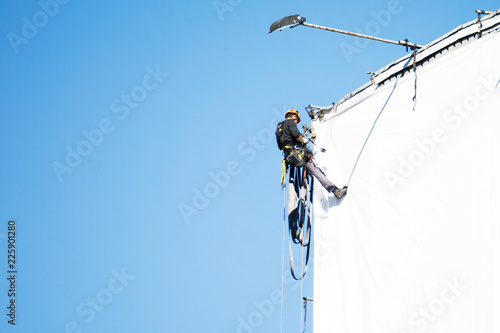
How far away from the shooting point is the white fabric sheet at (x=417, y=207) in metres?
8.37

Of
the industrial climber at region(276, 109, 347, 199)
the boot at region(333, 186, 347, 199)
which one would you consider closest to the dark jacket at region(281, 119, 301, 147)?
the industrial climber at region(276, 109, 347, 199)

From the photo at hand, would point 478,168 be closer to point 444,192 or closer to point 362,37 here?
point 444,192

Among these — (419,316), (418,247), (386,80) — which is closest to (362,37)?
(386,80)

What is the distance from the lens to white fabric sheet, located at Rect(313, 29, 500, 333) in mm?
8367

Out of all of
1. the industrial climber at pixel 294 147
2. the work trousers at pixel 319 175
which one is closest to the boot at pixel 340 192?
the work trousers at pixel 319 175

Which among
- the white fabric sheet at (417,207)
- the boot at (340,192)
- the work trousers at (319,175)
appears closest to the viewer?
the white fabric sheet at (417,207)

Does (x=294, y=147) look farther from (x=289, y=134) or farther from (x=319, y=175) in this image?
(x=319, y=175)

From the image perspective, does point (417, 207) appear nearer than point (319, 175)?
Yes

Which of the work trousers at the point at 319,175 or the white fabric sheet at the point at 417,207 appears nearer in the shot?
the white fabric sheet at the point at 417,207

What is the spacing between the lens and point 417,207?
940 centimetres

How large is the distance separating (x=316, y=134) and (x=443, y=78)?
3.05 m

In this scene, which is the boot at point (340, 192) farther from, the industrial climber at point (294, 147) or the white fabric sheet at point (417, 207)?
the industrial climber at point (294, 147)

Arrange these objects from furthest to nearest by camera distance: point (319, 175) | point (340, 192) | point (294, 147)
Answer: point (294, 147) < point (319, 175) < point (340, 192)

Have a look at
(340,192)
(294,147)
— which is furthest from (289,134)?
(340,192)
